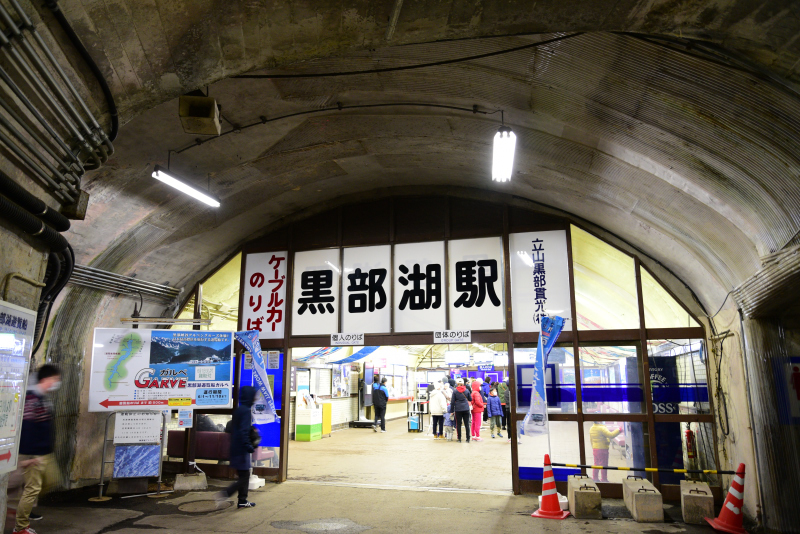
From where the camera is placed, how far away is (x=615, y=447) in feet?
25.5

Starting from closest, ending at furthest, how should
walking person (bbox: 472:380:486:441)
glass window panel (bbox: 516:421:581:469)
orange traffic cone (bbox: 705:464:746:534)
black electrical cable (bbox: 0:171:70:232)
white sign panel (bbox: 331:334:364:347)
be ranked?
black electrical cable (bbox: 0:171:70:232) → orange traffic cone (bbox: 705:464:746:534) → glass window panel (bbox: 516:421:581:469) → white sign panel (bbox: 331:334:364:347) → walking person (bbox: 472:380:486:441)

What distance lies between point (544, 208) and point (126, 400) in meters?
6.95

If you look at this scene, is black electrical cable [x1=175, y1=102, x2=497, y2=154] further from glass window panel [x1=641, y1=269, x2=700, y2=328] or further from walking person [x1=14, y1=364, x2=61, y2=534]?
glass window panel [x1=641, y1=269, x2=700, y2=328]

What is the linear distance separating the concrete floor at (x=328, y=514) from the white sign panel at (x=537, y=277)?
263 cm

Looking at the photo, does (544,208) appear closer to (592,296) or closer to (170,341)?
(592,296)

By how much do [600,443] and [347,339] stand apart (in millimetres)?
4144

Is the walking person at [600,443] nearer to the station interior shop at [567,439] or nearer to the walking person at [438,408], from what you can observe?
the station interior shop at [567,439]

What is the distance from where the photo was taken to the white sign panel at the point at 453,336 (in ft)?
28.1

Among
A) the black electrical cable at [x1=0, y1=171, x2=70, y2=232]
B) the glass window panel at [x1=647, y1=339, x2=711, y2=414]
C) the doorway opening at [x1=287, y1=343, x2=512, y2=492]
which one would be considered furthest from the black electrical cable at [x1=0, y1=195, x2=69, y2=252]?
the glass window panel at [x1=647, y1=339, x2=711, y2=414]

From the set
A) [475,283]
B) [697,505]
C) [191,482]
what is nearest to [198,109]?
[475,283]

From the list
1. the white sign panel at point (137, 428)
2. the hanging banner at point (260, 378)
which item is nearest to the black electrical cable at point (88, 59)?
the hanging banner at point (260, 378)

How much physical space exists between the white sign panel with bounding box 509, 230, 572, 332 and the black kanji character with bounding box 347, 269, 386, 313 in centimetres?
217

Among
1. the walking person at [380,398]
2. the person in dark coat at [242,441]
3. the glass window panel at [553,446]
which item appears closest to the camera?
the person in dark coat at [242,441]

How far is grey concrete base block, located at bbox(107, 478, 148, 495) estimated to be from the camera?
8047mm
